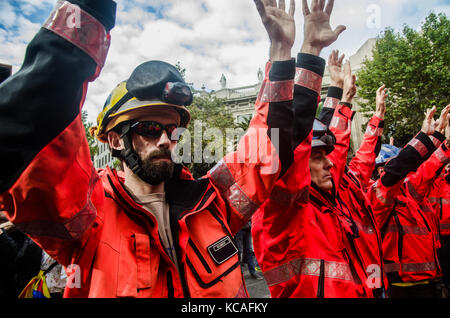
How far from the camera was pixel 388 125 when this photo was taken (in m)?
18.9

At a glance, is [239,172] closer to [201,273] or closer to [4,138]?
[201,273]

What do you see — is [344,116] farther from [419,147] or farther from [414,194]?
[414,194]

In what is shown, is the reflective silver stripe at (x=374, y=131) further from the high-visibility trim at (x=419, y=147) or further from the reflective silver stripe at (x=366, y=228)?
the reflective silver stripe at (x=366, y=228)

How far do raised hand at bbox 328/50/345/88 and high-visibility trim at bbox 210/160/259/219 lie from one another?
6.69 ft

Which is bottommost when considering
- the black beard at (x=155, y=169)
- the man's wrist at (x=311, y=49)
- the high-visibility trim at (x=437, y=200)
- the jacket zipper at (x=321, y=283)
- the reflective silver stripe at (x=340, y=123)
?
the high-visibility trim at (x=437, y=200)

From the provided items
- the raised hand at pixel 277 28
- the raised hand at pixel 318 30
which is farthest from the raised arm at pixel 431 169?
the raised hand at pixel 277 28

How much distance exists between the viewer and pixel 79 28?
104cm

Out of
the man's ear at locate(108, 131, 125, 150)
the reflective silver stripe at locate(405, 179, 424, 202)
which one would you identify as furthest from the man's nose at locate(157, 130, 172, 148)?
A: the reflective silver stripe at locate(405, 179, 424, 202)

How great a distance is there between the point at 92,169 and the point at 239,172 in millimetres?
874

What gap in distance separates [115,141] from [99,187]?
25.4 inches

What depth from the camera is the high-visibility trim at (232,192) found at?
6.00 ft

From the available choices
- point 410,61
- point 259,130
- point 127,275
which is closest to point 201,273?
point 127,275

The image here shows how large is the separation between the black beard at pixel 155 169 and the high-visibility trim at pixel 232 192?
0.30 metres

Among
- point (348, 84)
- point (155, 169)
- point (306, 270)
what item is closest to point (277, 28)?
point (155, 169)
